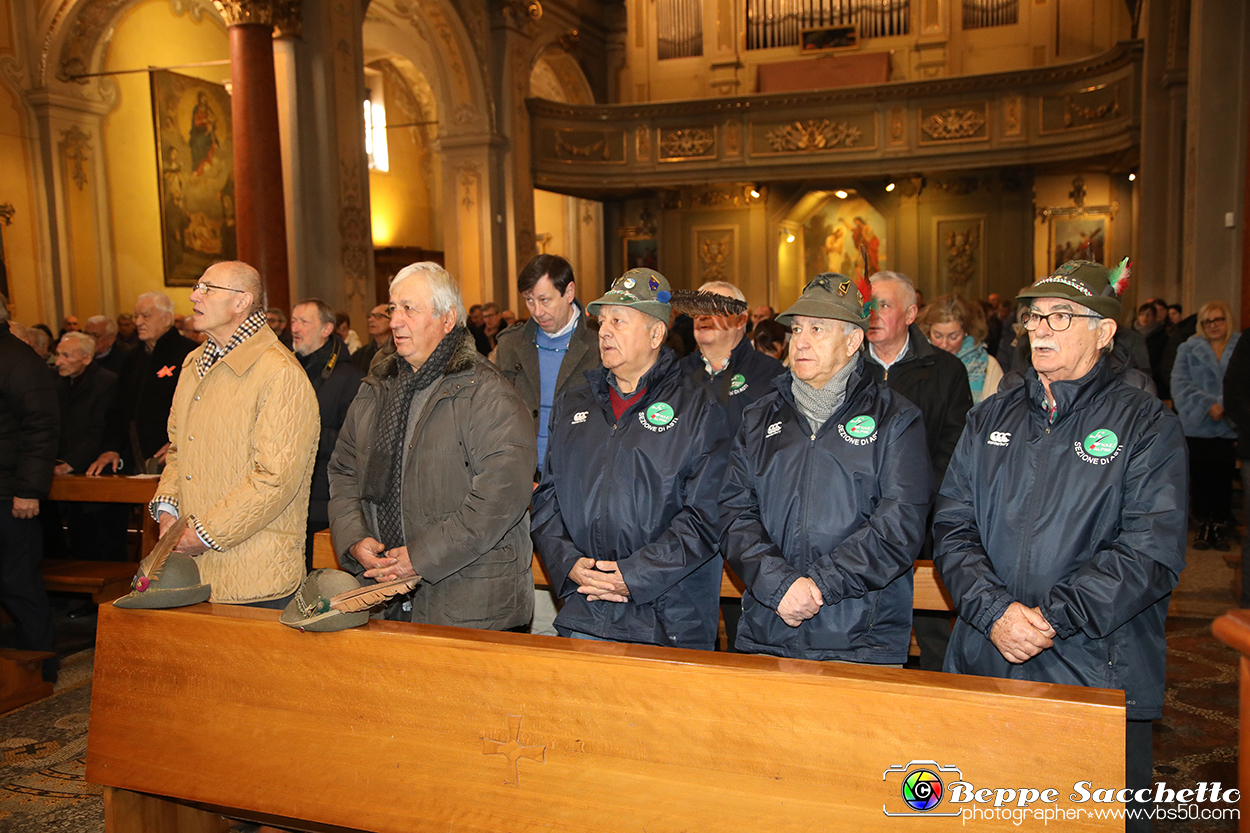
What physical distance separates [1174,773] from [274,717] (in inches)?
115

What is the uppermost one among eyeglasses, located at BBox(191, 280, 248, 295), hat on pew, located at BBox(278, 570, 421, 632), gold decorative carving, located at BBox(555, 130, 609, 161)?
gold decorative carving, located at BBox(555, 130, 609, 161)

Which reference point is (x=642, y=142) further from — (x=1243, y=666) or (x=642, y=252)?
(x=1243, y=666)

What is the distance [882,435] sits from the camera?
102 inches

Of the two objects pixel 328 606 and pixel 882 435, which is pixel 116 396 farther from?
pixel 882 435

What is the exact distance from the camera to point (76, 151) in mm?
12047

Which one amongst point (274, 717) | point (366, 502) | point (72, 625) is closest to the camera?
point (274, 717)

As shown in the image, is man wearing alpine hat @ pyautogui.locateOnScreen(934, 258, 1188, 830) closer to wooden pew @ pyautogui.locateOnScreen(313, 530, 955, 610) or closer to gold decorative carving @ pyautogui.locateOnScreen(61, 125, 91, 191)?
wooden pew @ pyautogui.locateOnScreen(313, 530, 955, 610)

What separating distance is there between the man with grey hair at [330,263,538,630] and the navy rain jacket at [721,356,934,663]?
2.21 ft

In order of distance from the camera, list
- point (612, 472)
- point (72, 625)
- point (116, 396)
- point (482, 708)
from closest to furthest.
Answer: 1. point (482, 708)
2. point (612, 472)
3. point (72, 625)
4. point (116, 396)

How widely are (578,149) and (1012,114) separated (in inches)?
271

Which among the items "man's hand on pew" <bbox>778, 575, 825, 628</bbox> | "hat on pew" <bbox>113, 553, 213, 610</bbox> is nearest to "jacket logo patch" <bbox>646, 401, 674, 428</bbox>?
"man's hand on pew" <bbox>778, 575, 825, 628</bbox>

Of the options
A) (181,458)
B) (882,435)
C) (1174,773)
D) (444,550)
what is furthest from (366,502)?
(1174,773)

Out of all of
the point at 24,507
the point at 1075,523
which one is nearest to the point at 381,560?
the point at 1075,523

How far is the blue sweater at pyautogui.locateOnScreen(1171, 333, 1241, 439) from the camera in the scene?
20.5 feet
